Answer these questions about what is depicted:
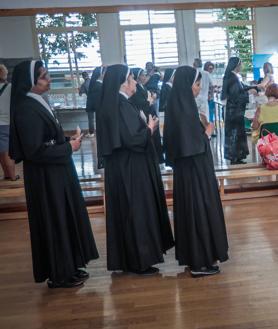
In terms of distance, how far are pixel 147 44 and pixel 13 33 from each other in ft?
6.21

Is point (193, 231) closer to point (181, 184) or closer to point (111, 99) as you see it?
point (181, 184)

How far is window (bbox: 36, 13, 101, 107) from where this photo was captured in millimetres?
5148

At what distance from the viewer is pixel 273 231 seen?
3152mm

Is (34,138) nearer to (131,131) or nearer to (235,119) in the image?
(131,131)

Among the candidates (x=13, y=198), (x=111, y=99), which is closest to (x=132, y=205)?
(x=111, y=99)

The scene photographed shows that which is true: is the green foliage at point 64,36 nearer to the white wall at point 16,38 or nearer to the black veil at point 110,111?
the white wall at point 16,38

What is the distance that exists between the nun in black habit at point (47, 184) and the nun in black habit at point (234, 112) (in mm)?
2825

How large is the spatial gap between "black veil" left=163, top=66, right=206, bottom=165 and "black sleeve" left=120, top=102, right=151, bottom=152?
0.20 metres

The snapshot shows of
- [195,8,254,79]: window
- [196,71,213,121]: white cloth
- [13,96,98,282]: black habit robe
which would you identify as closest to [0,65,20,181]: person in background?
[13,96,98,282]: black habit robe

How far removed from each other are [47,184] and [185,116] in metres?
0.92

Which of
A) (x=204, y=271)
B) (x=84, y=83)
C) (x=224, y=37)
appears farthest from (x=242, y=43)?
(x=204, y=271)

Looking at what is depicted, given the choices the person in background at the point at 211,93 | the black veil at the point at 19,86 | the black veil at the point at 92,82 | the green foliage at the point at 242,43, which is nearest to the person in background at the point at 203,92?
the person in background at the point at 211,93

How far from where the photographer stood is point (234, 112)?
190 inches

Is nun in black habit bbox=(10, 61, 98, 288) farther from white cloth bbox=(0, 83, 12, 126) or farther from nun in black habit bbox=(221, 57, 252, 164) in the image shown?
nun in black habit bbox=(221, 57, 252, 164)
